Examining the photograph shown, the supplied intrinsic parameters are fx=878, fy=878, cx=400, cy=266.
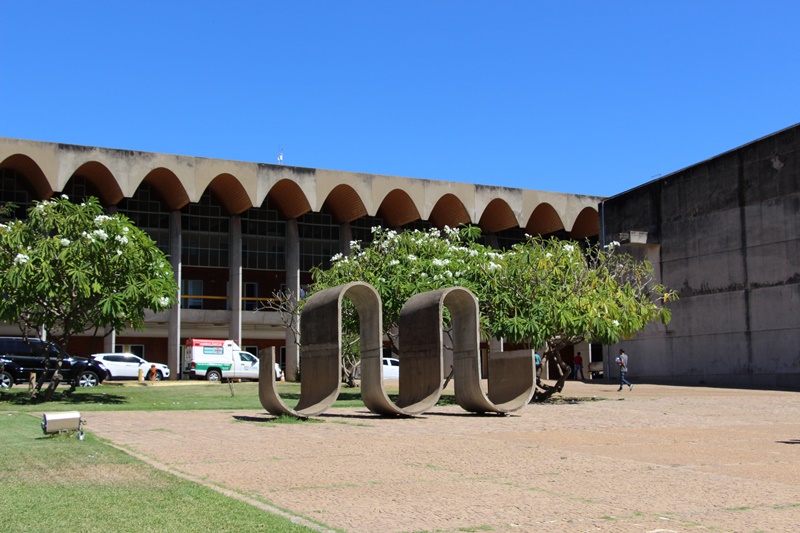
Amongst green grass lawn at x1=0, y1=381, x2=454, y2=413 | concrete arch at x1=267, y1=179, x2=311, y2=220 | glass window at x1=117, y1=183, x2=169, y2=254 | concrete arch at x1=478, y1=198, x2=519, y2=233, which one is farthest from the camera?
concrete arch at x1=478, y1=198, x2=519, y2=233

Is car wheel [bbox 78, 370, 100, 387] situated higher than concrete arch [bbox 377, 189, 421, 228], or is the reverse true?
concrete arch [bbox 377, 189, 421, 228]

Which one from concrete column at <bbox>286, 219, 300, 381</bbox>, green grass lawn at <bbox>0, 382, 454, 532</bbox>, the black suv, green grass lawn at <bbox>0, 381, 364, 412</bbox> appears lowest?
green grass lawn at <bbox>0, 381, 364, 412</bbox>

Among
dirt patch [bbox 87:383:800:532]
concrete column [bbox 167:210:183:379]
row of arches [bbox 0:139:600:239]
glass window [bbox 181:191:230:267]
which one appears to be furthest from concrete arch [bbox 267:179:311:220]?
dirt patch [bbox 87:383:800:532]

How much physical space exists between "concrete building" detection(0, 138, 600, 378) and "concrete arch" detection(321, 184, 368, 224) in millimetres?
85

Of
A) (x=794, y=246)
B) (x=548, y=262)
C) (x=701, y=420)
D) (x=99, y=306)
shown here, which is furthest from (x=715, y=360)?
(x=99, y=306)

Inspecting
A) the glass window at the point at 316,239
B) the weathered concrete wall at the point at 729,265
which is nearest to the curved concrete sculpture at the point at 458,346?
the weathered concrete wall at the point at 729,265

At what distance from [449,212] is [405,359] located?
116 ft

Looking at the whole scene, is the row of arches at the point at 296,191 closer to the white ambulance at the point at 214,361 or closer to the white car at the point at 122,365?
the white ambulance at the point at 214,361

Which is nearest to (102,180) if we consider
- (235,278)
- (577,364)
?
(235,278)

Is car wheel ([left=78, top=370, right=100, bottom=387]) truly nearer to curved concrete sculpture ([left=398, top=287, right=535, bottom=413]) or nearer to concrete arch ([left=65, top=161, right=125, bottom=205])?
concrete arch ([left=65, top=161, right=125, bottom=205])

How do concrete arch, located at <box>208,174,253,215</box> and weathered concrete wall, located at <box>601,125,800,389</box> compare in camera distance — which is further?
concrete arch, located at <box>208,174,253,215</box>

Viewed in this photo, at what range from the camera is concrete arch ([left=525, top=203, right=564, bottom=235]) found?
5616 centimetres

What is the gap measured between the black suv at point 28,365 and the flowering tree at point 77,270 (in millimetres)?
8343

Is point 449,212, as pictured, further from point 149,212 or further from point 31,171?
point 31,171
